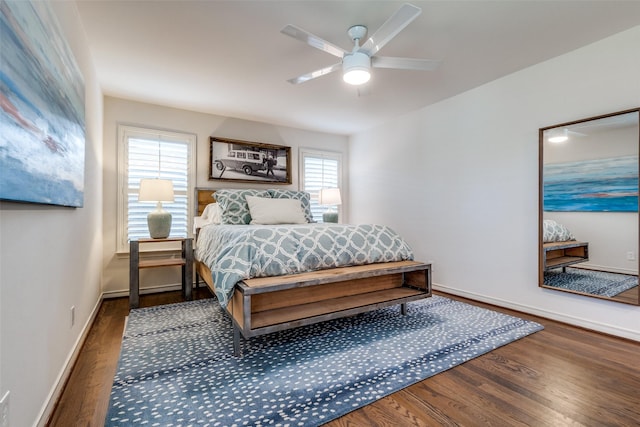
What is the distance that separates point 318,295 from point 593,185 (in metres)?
2.47

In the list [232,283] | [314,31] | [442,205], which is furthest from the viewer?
[442,205]

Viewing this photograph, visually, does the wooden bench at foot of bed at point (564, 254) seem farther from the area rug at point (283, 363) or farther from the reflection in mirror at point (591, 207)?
the area rug at point (283, 363)

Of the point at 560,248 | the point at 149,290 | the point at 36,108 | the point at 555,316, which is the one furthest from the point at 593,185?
the point at 149,290

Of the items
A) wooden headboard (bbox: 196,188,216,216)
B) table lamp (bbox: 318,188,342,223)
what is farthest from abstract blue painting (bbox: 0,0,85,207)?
table lamp (bbox: 318,188,342,223)

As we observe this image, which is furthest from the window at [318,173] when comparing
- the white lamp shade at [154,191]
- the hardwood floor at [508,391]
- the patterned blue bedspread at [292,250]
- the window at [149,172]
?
the hardwood floor at [508,391]

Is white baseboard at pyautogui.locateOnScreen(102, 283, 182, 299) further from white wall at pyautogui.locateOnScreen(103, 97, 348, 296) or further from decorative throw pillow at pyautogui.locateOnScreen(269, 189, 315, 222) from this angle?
decorative throw pillow at pyautogui.locateOnScreen(269, 189, 315, 222)

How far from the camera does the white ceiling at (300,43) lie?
2.05m

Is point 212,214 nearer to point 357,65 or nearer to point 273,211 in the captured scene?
point 273,211

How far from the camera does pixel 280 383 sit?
67.0 inches

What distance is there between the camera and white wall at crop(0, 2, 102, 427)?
104cm

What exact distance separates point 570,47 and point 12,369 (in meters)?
4.05

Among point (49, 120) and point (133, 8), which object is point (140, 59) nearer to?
point (133, 8)

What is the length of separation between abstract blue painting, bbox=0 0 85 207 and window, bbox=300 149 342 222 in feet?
11.2

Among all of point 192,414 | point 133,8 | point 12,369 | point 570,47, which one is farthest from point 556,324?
point 133,8
